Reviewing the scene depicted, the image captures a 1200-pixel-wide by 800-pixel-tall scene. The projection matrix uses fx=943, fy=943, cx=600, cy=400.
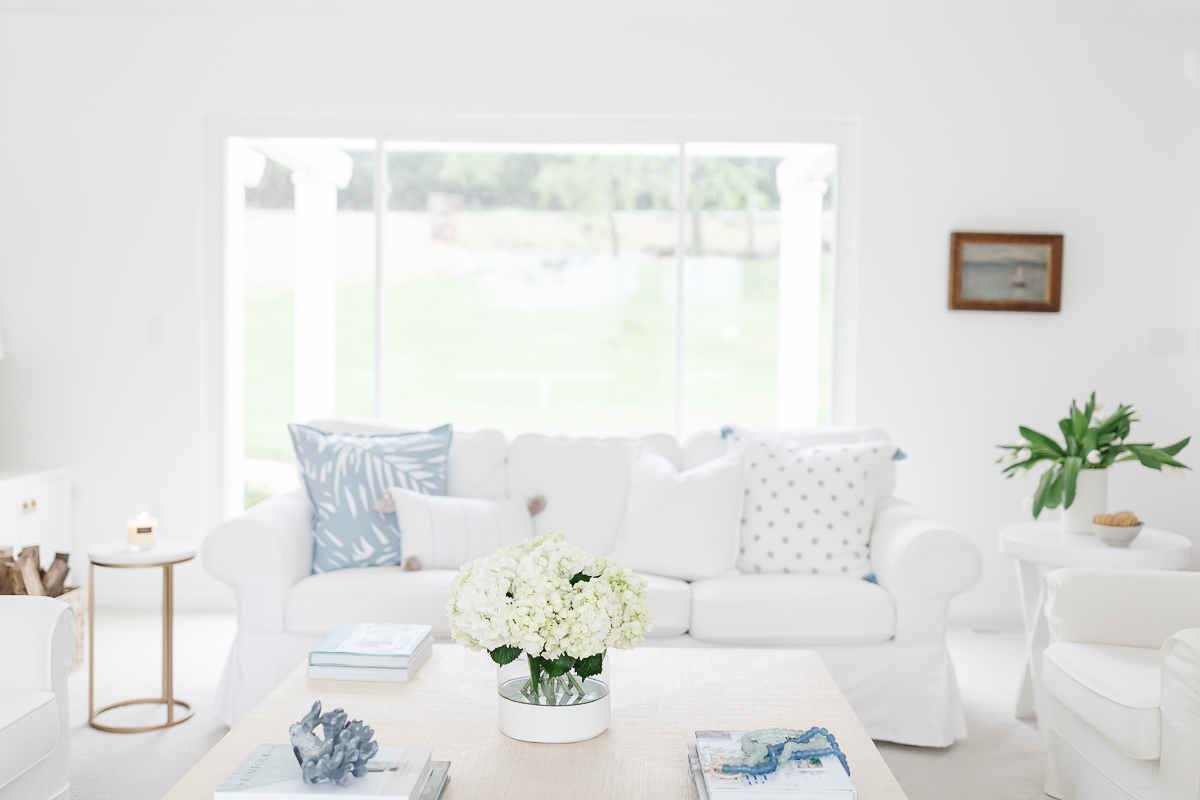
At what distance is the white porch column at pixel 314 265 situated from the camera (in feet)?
13.7

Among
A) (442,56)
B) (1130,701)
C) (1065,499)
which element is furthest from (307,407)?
(1130,701)

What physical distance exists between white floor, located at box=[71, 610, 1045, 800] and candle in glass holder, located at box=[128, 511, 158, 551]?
0.55 m

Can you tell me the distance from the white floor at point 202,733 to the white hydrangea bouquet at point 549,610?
123cm

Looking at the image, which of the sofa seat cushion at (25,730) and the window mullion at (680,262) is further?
the window mullion at (680,262)

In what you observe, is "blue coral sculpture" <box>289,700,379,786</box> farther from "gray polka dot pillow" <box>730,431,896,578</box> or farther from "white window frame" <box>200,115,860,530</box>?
"white window frame" <box>200,115,860,530</box>

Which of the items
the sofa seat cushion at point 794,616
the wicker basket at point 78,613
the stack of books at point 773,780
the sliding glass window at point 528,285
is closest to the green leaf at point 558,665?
Result: the stack of books at point 773,780

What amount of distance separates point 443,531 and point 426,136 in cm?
201

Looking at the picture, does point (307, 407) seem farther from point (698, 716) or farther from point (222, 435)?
point (698, 716)

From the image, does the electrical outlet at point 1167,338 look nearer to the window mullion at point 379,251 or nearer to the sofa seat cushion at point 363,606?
the sofa seat cushion at point 363,606

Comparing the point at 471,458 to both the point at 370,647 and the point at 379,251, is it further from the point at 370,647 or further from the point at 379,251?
the point at 379,251

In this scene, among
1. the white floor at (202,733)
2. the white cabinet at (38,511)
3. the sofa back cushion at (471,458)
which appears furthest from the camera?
the white cabinet at (38,511)

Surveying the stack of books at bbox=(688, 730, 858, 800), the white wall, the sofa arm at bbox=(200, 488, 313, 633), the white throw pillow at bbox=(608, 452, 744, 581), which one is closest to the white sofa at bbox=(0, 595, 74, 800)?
the sofa arm at bbox=(200, 488, 313, 633)

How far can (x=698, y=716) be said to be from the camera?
1859mm

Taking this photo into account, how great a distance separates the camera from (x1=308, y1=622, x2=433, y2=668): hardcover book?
6.69 feet
